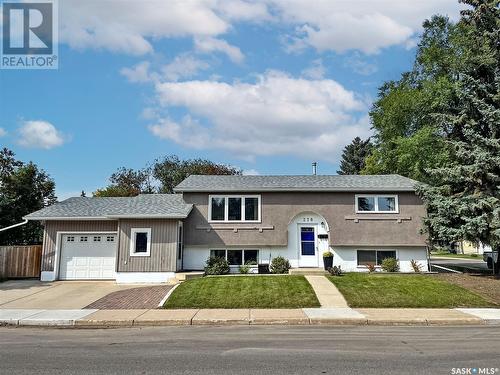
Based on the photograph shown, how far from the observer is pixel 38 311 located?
13.4 meters

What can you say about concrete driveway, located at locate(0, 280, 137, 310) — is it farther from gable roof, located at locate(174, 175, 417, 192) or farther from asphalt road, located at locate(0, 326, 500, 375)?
gable roof, located at locate(174, 175, 417, 192)

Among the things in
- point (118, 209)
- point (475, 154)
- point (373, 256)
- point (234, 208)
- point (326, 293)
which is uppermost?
point (475, 154)

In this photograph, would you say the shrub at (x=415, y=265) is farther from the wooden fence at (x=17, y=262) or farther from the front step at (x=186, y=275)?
the wooden fence at (x=17, y=262)

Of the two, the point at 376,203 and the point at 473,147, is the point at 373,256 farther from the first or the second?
the point at 473,147

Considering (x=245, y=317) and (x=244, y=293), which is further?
(x=244, y=293)

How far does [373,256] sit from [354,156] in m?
52.9

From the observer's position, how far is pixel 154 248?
20234 mm

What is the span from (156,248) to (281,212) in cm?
681

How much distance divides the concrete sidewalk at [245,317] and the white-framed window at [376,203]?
9.26 metres

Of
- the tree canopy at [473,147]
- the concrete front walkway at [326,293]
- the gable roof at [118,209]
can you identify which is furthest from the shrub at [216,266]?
the tree canopy at [473,147]

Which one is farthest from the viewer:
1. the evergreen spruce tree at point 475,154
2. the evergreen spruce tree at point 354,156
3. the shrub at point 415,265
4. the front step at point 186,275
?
the evergreen spruce tree at point 354,156

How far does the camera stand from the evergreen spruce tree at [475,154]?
1864cm

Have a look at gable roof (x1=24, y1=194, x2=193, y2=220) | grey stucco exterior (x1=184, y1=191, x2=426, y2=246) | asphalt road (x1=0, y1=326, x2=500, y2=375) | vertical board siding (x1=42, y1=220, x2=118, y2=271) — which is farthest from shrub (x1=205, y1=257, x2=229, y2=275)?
asphalt road (x1=0, y1=326, x2=500, y2=375)

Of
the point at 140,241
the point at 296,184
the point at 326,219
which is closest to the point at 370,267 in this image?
the point at 326,219
